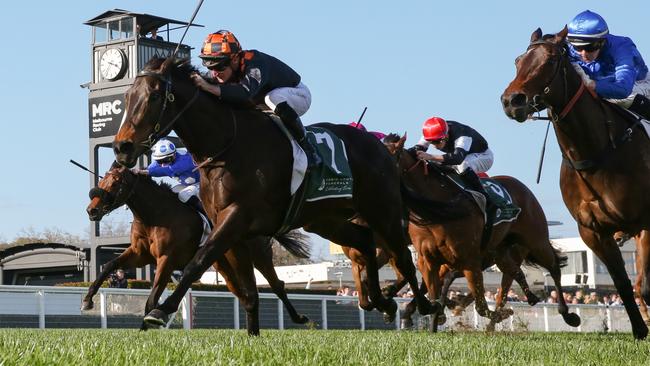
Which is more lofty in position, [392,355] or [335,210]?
[335,210]

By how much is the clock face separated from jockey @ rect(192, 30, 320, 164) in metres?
37.1

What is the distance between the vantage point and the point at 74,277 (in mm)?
40062

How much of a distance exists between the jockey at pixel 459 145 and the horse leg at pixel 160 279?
2.78 meters

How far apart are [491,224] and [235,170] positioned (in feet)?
16.6

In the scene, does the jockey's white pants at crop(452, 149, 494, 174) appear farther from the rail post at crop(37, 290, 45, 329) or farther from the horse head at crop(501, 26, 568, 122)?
the rail post at crop(37, 290, 45, 329)

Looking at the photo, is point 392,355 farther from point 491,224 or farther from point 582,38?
point 491,224

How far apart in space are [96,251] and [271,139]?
34.4m

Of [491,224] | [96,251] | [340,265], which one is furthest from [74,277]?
[491,224]

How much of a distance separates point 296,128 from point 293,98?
0.31 meters

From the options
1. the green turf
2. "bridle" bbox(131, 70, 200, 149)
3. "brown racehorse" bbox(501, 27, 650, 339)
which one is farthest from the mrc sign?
the green turf

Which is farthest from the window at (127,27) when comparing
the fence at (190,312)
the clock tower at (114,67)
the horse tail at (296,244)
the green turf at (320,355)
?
the green turf at (320,355)

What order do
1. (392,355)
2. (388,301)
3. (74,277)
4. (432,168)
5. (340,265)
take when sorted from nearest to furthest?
(392,355) < (388,301) < (432,168) < (74,277) < (340,265)

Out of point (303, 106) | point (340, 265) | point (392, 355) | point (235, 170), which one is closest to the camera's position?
point (392, 355)

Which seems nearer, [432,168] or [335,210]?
[335,210]
